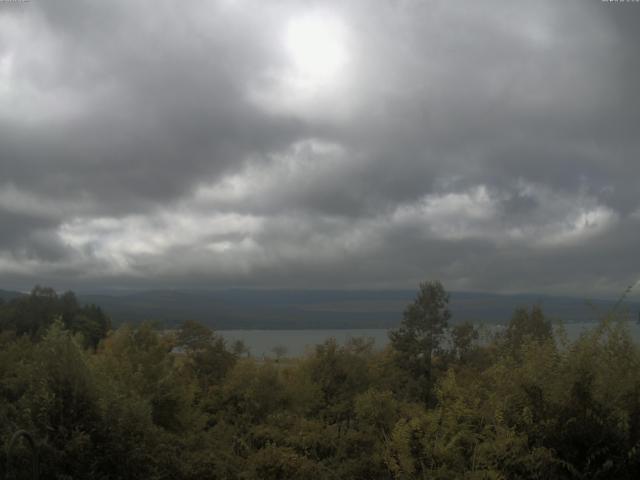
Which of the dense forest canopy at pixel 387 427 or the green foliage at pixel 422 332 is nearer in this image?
the dense forest canopy at pixel 387 427

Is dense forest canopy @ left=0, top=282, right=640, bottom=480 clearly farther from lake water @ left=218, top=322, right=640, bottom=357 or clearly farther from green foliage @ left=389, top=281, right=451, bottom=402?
green foliage @ left=389, top=281, right=451, bottom=402

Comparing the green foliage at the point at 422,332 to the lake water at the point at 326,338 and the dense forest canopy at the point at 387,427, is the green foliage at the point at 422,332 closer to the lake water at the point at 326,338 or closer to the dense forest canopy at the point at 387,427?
the lake water at the point at 326,338

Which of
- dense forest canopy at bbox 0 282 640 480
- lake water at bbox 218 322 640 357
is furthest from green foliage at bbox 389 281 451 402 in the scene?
dense forest canopy at bbox 0 282 640 480

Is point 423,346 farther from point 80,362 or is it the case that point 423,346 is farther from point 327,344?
point 80,362

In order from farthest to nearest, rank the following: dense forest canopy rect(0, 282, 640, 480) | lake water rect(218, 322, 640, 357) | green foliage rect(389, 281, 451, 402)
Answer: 1. green foliage rect(389, 281, 451, 402)
2. lake water rect(218, 322, 640, 357)
3. dense forest canopy rect(0, 282, 640, 480)

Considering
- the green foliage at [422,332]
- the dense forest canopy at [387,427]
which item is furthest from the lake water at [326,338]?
the green foliage at [422,332]

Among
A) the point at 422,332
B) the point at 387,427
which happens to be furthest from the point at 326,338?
the point at 387,427

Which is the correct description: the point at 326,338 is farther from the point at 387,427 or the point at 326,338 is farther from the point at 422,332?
the point at 387,427

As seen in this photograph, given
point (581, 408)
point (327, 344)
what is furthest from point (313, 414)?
point (581, 408)

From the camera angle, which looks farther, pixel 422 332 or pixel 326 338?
pixel 422 332

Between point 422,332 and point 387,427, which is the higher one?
point 422,332

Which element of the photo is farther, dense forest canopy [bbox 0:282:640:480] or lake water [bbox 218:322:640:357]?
lake water [bbox 218:322:640:357]

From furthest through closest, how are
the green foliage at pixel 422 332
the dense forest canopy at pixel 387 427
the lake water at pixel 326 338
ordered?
1. the green foliage at pixel 422 332
2. the lake water at pixel 326 338
3. the dense forest canopy at pixel 387 427

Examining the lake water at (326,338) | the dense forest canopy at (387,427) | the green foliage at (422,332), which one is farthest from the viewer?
the green foliage at (422,332)
